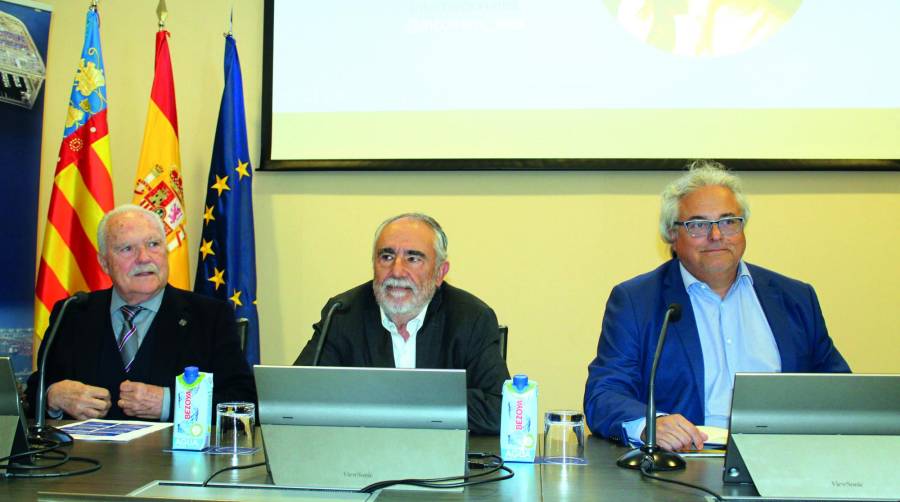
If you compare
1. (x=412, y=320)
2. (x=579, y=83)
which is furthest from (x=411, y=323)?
(x=579, y=83)

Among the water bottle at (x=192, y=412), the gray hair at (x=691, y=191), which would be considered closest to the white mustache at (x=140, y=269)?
the water bottle at (x=192, y=412)

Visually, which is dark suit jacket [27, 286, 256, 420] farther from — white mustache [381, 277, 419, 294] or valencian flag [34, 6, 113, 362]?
valencian flag [34, 6, 113, 362]

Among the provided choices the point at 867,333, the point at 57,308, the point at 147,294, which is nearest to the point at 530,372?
the point at 867,333

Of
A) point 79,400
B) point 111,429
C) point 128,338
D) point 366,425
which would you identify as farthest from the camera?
point 128,338

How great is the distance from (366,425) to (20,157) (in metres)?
3.09

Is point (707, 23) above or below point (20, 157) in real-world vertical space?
above

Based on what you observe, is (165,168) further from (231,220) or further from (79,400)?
(79,400)

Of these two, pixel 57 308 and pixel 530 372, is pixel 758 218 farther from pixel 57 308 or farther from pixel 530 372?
pixel 57 308

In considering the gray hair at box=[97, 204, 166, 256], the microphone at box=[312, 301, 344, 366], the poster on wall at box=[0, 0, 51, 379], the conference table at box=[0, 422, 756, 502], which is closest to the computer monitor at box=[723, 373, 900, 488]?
the conference table at box=[0, 422, 756, 502]

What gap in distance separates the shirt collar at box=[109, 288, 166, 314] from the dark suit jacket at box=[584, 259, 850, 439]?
148 cm

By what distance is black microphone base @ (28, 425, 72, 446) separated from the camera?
2180 mm

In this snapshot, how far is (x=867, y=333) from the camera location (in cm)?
390

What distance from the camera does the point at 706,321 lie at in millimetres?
2773

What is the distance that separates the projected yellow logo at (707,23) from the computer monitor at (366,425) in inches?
101
